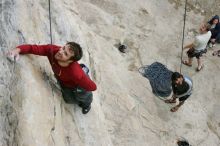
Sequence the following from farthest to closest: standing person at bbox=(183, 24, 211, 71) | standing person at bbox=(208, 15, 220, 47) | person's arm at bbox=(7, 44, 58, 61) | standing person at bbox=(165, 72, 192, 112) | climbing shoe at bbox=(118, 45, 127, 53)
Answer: standing person at bbox=(208, 15, 220, 47) → climbing shoe at bbox=(118, 45, 127, 53) → standing person at bbox=(183, 24, 211, 71) → standing person at bbox=(165, 72, 192, 112) → person's arm at bbox=(7, 44, 58, 61)

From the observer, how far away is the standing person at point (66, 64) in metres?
→ 5.98

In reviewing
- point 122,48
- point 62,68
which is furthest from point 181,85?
point 62,68

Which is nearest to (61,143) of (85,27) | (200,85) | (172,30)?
(85,27)

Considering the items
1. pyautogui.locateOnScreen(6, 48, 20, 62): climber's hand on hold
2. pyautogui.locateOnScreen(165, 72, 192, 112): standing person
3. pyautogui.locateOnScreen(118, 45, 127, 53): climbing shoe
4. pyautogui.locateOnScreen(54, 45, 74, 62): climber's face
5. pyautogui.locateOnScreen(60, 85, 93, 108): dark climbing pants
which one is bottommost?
pyautogui.locateOnScreen(118, 45, 127, 53): climbing shoe

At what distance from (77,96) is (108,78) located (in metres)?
2.92

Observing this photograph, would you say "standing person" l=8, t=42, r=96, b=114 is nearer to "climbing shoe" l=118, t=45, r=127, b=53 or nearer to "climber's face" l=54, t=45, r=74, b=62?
"climber's face" l=54, t=45, r=74, b=62

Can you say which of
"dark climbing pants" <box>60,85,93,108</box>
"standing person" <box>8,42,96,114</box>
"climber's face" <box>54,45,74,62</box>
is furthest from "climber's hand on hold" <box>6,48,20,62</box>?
"dark climbing pants" <box>60,85,93,108</box>

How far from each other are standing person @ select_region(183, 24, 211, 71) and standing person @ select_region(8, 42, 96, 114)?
4.68 metres

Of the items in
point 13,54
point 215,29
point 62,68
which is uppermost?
point 13,54

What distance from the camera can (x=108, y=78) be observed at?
9.62 meters

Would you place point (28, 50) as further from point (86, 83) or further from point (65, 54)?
point (86, 83)

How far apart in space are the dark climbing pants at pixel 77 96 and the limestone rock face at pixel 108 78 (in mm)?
129

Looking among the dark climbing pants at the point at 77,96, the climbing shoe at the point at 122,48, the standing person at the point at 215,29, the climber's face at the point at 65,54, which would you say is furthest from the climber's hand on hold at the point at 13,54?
the standing person at the point at 215,29

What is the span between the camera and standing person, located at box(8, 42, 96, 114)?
5.98 m
